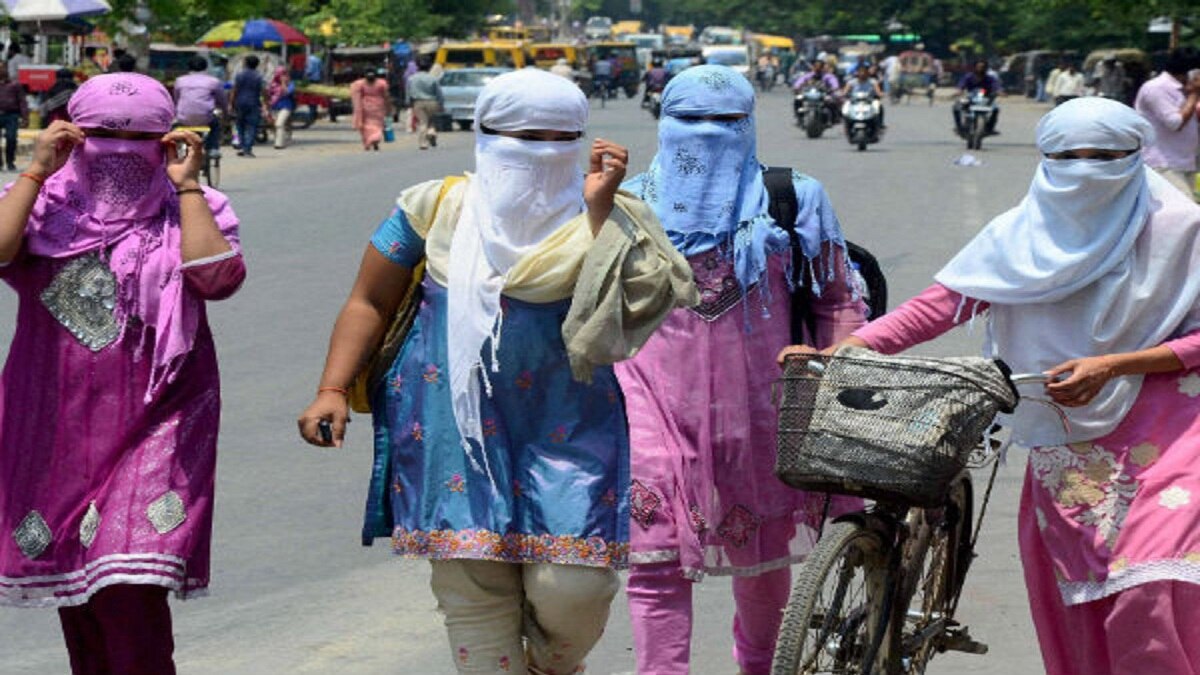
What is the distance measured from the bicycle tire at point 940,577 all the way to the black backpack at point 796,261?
623 millimetres

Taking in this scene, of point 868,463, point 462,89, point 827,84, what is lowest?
point 462,89

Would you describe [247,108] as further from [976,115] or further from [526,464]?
[526,464]

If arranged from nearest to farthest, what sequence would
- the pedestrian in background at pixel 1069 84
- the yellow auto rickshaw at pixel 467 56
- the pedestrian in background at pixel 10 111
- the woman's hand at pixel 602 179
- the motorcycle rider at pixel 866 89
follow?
the woman's hand at pixel 602 179 → the pedestrian in background at pixel 10 111 → the motorcycle rider at pixel 866 89 → the pedestrian in background at pixel 1069 84 → the yellow auto rickshaw at pixel 467 56

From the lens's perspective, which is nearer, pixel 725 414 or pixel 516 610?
pixel 516 610

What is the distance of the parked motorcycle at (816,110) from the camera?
36.5m

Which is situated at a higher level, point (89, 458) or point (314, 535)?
point (89, 458)

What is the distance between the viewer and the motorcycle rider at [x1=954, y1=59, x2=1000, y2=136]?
3450 cm

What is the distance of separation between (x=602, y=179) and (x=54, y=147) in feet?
3.52

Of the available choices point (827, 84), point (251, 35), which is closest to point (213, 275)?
point (827, 84)

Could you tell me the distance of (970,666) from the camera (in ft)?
18.7

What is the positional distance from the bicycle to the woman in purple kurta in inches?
45.6

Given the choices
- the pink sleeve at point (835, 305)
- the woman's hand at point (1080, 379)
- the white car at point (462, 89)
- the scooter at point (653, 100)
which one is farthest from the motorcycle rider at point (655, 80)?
the woman's hand at point (1080, 379)

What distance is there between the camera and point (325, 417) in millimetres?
4336

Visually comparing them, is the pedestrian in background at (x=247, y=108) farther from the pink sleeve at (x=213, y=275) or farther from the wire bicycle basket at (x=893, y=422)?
the wire bicycle basket at (x=893, y=422)
